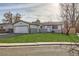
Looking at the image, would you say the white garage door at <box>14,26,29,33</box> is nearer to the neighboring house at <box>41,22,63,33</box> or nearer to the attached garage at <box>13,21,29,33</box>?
the attached garage at <box>13,21,29,33</box>

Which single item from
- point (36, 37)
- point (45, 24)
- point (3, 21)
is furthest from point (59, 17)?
point (3, 21)

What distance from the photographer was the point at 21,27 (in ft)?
6.58

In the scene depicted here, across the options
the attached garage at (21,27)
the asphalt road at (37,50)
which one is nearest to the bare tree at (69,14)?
the asphalt road at (37,50)

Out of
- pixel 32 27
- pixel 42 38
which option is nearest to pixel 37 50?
pixel 42 38

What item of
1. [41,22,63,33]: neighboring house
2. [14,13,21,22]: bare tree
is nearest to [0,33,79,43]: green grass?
[41,22,63,33]: neighboring house

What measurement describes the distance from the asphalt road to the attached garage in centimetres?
20

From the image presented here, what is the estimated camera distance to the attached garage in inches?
79.4

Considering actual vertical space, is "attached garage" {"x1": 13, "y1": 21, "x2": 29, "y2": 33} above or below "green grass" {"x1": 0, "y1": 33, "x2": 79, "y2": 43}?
above

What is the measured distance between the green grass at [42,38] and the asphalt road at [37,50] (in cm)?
8

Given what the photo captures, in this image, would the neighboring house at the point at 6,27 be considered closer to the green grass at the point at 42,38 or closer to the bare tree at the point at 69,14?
the green grass at the point at 42,38

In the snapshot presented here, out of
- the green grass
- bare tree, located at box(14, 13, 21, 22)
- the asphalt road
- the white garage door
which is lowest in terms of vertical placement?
the asphalt road

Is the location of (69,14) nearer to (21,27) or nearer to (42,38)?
(42,38)

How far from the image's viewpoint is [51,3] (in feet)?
6.70

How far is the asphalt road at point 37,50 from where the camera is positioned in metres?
2.03
